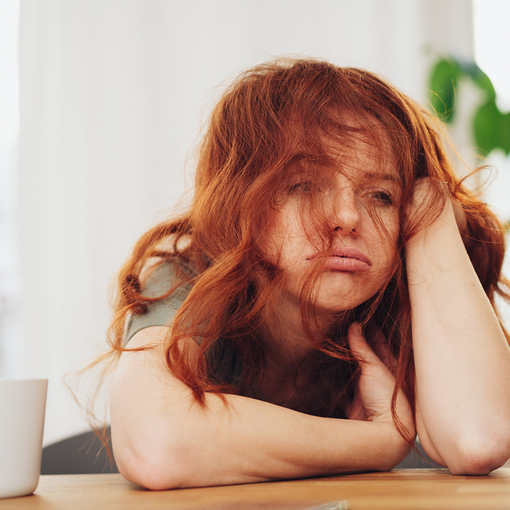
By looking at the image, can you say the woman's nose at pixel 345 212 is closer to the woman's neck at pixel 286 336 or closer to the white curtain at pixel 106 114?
the woman's neck at pixel 286 336

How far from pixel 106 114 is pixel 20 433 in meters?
1.50

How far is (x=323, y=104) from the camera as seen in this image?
730 mm

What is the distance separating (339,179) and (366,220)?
0.07 m

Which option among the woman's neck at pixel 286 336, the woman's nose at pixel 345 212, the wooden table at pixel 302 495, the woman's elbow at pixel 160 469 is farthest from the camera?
the woman's neck at pixel 286 336

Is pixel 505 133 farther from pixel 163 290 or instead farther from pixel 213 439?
pixel 213 439

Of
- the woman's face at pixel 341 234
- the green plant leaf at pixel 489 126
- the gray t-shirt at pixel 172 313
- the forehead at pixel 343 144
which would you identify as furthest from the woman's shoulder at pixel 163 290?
the green plant leaf at pixel 489 126

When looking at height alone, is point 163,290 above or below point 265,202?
below

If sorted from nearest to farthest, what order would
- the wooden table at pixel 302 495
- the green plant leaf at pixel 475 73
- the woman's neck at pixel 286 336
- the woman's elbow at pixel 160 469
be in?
1. the wooden table at pixel 302 495
2. the woman's elbow at pixel 160 469
3. the woman's neck at pixel 286 336
4. the green plant leaf at pixel 475 73

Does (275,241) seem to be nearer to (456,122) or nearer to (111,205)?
(111,205)

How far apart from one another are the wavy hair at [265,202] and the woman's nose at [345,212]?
0.02 meters

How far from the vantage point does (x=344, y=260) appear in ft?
2.29

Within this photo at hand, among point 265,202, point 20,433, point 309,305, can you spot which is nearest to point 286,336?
point 309,305

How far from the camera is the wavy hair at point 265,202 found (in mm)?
694

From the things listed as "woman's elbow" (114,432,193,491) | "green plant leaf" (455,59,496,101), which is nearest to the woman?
"woman's elbow" (114,432,193,491)
